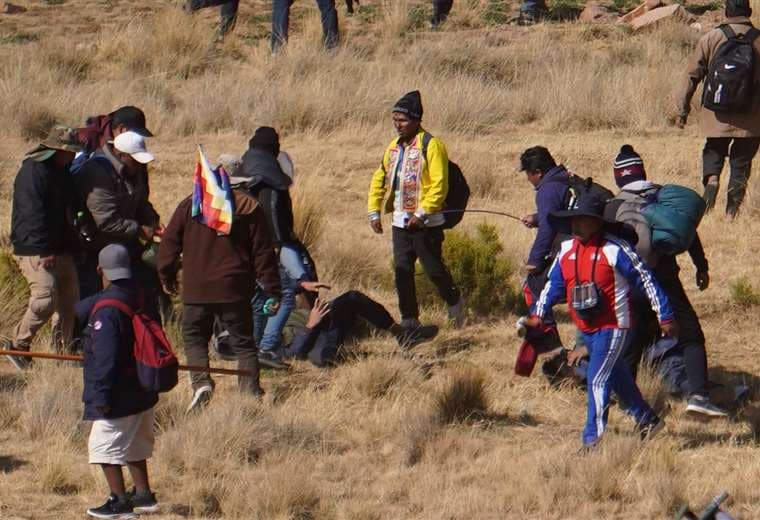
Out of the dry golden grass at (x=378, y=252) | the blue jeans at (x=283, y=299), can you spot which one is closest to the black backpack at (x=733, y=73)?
the dry golden grass at (x=378, y=252)

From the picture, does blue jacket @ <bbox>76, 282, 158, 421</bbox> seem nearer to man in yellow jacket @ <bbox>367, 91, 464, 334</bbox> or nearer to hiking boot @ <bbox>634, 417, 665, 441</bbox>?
hiking boot @ <bbox>634, 417, 665, 441</bbox>

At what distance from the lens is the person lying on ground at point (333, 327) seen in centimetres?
1096

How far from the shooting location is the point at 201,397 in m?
9.67

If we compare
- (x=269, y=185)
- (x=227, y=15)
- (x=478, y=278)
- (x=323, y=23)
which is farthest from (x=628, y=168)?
(x=227, y=15)

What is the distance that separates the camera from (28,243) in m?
10.3

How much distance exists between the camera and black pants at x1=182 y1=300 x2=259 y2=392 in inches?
379

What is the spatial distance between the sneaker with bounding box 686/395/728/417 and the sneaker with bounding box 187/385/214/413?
2773 mm

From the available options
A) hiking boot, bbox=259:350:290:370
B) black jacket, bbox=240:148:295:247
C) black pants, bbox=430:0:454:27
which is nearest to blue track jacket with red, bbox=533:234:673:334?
black jacket, bbox=240:148:295:247

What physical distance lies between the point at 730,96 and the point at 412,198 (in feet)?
11.5

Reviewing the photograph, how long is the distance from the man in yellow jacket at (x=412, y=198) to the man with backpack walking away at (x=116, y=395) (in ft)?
11.8

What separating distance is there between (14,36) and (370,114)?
240 inches

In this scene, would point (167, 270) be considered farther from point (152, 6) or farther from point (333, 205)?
point (152, 6)

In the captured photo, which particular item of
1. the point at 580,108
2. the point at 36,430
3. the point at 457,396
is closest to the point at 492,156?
the point at 580,108

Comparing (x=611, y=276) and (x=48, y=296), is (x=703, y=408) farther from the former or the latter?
(x=48, y=296)
